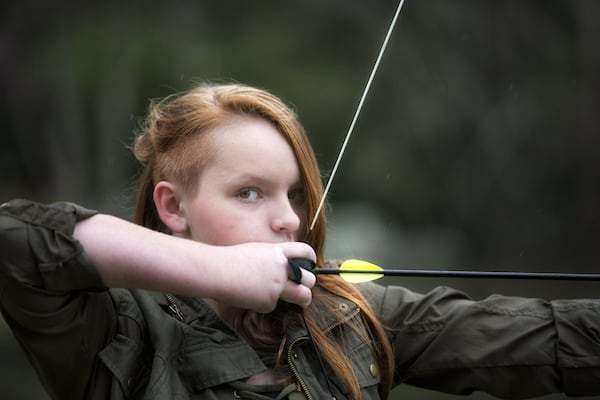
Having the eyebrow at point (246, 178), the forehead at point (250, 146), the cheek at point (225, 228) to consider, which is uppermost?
the forehead at point (250, 146)

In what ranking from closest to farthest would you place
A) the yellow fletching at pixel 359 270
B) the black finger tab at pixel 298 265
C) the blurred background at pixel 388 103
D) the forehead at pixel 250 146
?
the black finger tab at pixel 298 265 → the yellow fletching at pixel 359 270 → the forehead at pixel 250 146 → the blurred background at pixel 388 103

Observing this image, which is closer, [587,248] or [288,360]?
[288,360]

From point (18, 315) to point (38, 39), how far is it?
670 cm

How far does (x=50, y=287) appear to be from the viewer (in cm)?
154

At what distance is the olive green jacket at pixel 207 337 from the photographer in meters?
1.54

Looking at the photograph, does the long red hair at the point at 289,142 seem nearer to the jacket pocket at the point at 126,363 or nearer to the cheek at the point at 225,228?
the cheek at the point at 225,228

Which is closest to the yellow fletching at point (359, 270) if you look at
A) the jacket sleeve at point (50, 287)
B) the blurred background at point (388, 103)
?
the jacket sleeve at point (50, 287)

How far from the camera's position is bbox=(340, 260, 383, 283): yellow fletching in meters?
1.77

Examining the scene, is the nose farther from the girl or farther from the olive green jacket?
the olive green jacket

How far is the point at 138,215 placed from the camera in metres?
2.07

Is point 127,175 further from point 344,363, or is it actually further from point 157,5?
point 344,363

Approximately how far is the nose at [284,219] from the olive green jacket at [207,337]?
198mm

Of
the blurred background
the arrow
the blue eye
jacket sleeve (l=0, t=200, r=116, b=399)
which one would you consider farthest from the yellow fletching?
the blurred background

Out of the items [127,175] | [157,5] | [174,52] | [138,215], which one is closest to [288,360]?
[138,215]
